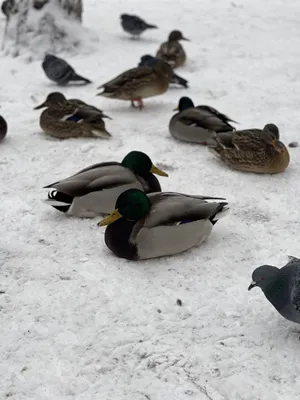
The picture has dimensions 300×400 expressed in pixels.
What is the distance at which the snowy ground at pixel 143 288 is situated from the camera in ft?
10.0

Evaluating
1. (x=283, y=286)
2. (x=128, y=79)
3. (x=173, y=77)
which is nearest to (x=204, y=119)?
(x=128, y=79)

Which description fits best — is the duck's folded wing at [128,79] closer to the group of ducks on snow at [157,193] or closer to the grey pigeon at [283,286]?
the group of ducks on snow at [157,193]

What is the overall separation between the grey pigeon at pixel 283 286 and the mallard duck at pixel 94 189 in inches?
66.3

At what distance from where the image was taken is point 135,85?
771 centimetres

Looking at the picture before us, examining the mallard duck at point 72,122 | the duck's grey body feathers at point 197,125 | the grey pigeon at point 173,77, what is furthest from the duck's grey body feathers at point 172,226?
the grey pigeon at point 173,77

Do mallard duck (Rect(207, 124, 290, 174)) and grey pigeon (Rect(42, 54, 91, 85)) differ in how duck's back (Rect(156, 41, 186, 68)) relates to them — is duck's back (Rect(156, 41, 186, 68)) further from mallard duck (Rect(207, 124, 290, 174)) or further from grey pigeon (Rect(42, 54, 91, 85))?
mallard duck (Rect(207, 124, 290, 174))

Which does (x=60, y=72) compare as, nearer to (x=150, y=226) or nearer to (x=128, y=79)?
(x=128, y=79)

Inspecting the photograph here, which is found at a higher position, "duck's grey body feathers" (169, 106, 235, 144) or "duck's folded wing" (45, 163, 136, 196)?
"duck's folded wing" (45, 163, 136, 196)

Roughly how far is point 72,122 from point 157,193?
2.52 metres

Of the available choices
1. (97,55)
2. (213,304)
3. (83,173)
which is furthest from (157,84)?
(213,304)

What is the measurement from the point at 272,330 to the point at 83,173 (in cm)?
207

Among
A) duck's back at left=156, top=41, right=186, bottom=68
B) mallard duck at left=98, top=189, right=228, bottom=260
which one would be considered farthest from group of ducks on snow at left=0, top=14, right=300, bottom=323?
duck's back at left=156, top=41, right=186, bottom=68

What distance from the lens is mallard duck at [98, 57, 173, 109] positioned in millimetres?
7699

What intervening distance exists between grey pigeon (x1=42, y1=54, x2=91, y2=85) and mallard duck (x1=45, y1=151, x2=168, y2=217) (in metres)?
3.94
